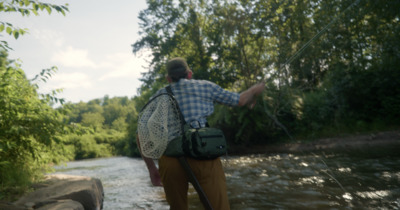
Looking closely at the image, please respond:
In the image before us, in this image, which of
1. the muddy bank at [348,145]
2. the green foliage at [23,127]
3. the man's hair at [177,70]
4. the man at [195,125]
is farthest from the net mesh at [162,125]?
the muddy bank at [348,145]

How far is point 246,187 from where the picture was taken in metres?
7.67

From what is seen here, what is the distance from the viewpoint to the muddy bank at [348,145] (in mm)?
11879

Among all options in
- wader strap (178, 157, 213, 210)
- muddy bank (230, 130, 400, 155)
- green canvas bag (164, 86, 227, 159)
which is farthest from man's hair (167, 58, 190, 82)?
muddy bank (230, 130, 400, 155)

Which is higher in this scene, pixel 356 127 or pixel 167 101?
pixel 167 101

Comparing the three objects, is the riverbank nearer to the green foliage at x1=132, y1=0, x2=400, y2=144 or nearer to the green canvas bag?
the green canvas bag

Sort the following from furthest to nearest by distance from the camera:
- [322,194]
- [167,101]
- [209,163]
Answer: [322,194], [167,101], [209,163]

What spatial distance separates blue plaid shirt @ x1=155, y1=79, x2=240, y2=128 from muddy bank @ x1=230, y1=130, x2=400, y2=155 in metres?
9.57

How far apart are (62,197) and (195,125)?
421 cm

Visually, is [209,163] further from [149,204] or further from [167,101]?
[149,204]

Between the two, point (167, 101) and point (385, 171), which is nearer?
point (167, 101)

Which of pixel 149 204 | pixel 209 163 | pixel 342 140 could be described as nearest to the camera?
pixel 209 163

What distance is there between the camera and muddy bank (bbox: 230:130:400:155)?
1188cm

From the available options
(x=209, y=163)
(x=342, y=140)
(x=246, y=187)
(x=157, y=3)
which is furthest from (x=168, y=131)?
(x=157, y=3)

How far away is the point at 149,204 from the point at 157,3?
24209 mm
